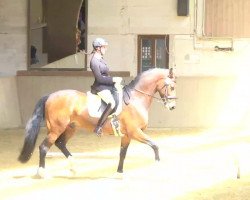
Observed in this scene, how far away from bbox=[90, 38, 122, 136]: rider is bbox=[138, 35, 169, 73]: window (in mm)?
8620

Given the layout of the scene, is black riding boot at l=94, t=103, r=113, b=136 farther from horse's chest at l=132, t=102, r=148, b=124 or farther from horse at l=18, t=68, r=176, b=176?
horse's chest at l=132, t=102, r=148, b=124

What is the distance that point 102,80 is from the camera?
9.20 m

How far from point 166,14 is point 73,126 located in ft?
28.5

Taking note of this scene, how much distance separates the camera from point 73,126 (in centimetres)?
988

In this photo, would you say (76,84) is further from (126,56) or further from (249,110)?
(249,110)

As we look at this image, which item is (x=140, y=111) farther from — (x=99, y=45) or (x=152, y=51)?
(x=152, y=51)

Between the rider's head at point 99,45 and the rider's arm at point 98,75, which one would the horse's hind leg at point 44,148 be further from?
the rider's head at point 99,45

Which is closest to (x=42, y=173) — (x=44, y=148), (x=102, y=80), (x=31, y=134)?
(x=44, y=148)

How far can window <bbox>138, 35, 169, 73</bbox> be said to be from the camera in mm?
17844

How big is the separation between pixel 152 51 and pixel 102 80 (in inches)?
349

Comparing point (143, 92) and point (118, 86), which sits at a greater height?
point (118, 86)

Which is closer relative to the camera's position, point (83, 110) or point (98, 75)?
point (98, 75)

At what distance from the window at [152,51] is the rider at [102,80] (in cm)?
862

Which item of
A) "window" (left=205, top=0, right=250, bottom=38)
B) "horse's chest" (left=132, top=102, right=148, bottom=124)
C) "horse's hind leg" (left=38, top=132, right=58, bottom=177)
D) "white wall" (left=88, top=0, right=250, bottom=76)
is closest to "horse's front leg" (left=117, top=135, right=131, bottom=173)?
"horse's chest" (left=132, top=102, right=148, bottom=124)
